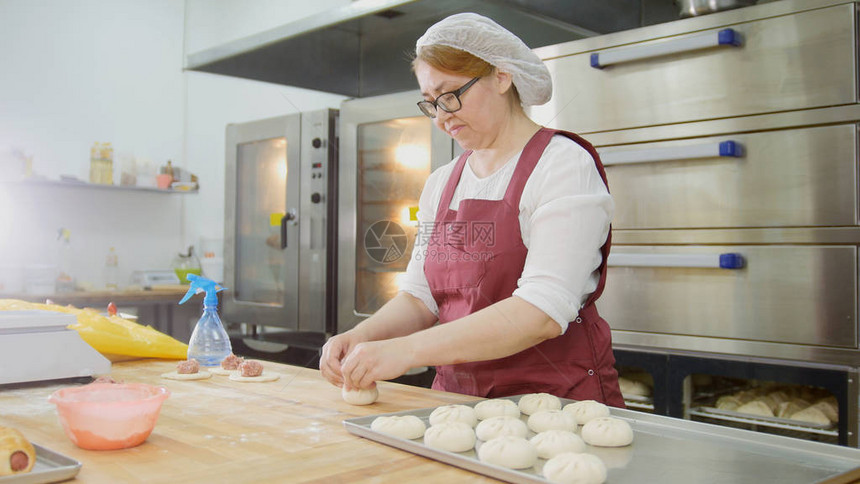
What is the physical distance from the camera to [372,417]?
1161mm

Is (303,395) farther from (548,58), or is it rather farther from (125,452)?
(548,58)

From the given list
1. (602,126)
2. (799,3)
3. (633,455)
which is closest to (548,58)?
(602,126)

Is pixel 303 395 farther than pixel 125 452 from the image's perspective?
Yes

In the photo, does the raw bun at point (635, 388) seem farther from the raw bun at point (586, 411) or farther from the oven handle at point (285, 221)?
the oven handle at point (285, 221)

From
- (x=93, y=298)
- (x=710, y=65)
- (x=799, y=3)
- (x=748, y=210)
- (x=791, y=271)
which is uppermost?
(x=799, y=3)

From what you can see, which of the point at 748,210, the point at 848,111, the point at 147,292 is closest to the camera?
the point at 848,111

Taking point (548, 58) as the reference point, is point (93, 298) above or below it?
below

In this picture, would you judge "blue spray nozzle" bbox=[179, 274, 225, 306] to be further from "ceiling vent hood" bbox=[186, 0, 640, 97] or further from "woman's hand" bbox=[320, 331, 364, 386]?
"ceiling vent hood" bbox=[186, 0, 640, 97]

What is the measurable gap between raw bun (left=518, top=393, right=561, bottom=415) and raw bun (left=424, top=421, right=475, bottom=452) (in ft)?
0.80

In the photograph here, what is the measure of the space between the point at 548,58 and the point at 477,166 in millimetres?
1107

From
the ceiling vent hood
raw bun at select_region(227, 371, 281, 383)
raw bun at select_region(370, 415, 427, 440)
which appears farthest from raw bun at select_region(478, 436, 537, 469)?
the ceiling vent hood

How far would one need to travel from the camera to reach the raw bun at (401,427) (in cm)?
106

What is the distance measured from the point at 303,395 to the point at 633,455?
0.67 metres

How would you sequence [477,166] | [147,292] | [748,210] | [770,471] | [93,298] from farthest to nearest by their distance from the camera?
[147,292] → [93,298] → [748,210] → [477,166] → [770,471]
